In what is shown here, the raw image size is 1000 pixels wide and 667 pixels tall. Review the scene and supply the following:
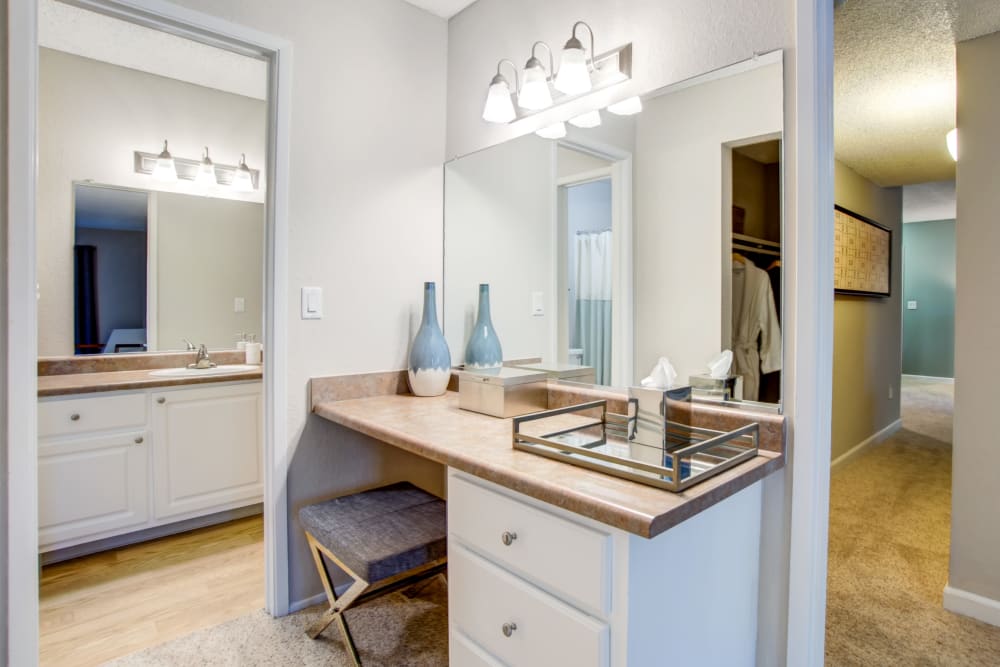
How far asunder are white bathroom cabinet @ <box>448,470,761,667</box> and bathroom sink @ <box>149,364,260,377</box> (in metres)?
1.96

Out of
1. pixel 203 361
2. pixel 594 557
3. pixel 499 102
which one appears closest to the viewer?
pixel 594 557

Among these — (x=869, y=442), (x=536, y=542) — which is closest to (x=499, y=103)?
(x=536, y=542)

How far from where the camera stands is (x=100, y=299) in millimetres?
2805

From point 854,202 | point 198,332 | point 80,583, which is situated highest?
point 854,202

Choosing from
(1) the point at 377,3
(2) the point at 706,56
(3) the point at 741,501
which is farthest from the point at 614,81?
(3) the point at 741,501

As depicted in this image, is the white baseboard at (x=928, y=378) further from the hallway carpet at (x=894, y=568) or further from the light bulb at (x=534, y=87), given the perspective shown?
the light bulb at (x=534, y=87)

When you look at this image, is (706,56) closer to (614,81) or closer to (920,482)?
(614,81)

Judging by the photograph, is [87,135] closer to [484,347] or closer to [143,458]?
[143,458]

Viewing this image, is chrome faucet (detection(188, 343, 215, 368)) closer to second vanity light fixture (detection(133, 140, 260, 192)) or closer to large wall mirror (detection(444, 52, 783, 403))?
second vanity light fixture (detection(133, 140, 260, 192))

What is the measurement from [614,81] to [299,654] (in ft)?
6.73

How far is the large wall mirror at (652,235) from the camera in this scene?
1.34 m

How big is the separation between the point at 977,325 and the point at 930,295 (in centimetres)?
685

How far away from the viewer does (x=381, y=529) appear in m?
1.56

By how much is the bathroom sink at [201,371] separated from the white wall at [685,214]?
2201 mm
